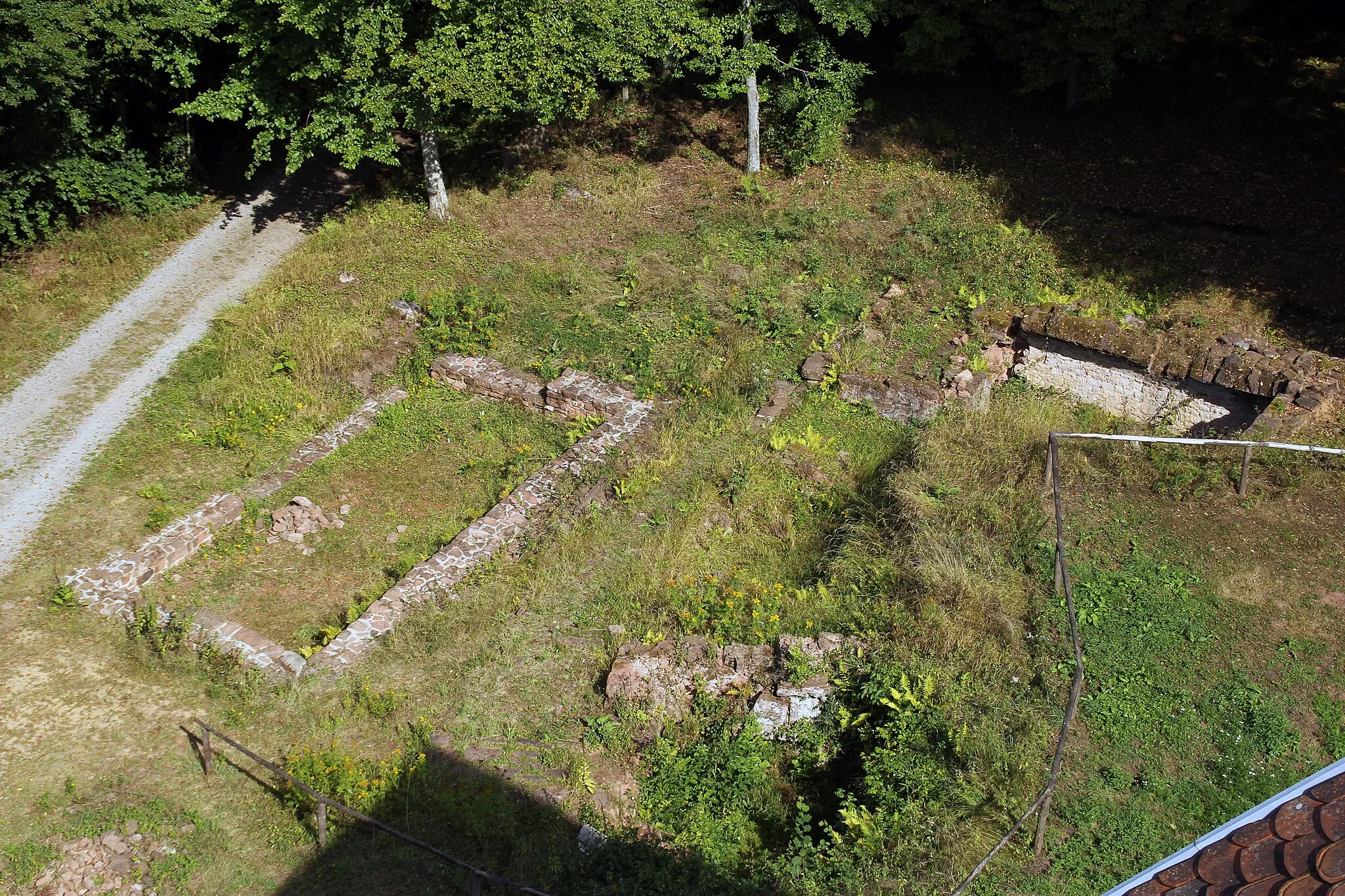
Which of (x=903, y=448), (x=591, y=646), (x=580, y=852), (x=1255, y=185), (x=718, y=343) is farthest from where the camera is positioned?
(x=1255, y=185)

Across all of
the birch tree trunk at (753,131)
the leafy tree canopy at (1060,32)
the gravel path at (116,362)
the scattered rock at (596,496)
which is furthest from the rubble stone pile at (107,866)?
the leafy tree canopy at (1060,32)

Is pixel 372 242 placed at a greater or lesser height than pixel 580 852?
greater

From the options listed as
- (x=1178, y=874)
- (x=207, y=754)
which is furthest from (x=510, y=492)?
A: (x=1178, y=874)

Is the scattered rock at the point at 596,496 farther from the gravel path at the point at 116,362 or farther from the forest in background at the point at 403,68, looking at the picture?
the forest in background at the point at 403,68

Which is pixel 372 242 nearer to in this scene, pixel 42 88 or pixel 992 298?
pixel 42 88

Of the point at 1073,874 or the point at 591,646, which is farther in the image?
the point at 591,646

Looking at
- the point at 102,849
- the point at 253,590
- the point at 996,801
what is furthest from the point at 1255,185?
the point at 102,849

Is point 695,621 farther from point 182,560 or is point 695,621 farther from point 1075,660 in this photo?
point 182,560

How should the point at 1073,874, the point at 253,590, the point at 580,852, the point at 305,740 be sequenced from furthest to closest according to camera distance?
the point at 253,590 < the point at 305,740 < the point at 580,852 < the point at 1073,874
